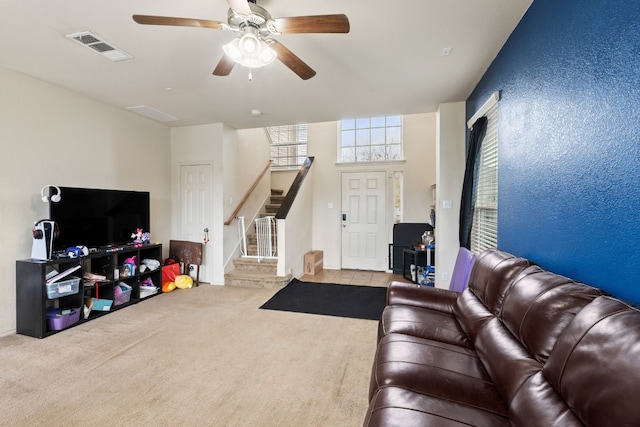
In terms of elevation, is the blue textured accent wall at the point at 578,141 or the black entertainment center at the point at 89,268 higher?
the blue textured accent wall at the point at 578,141

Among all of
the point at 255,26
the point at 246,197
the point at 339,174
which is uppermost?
the point at 255,26

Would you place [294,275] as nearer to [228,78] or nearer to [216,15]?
[228,78]

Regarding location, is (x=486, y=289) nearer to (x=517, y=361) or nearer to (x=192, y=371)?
(x=517, y=361)

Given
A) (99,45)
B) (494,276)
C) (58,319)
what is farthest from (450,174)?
(58,319)

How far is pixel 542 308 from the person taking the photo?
49.1 inches

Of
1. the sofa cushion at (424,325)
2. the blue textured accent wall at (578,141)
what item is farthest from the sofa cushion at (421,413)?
the blue textured accent wall at (578,141)

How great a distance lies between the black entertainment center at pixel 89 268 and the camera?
287 centimetres

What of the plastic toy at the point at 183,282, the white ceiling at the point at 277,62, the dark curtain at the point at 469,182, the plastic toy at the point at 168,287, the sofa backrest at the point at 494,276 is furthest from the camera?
the plastic toy at the point at 183,282

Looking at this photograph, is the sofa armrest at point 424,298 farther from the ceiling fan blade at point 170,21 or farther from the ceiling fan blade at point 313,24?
the ceiling fan blade at point 170,21

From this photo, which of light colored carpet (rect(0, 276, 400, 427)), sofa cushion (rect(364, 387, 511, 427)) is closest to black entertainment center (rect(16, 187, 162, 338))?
light colored carpet (rect(0, 276, 400, 427))

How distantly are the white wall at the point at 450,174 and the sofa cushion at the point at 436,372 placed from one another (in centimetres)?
231

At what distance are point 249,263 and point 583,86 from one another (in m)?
4.55

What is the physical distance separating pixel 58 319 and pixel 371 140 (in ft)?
17.4

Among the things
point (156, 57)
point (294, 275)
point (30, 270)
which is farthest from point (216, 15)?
point (294, 275)
